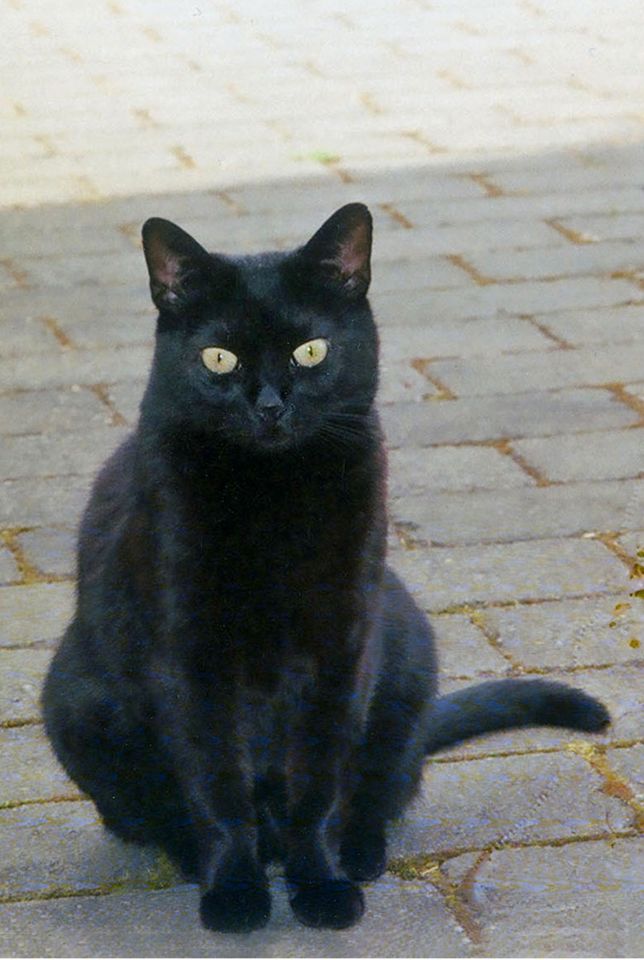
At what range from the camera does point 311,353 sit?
292cm

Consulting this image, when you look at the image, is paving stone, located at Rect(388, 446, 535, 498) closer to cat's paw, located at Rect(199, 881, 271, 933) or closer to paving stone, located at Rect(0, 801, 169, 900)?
paving stone, located at Rect(0, 801, 169, 900)

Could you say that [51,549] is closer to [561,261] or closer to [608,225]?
[561,261]

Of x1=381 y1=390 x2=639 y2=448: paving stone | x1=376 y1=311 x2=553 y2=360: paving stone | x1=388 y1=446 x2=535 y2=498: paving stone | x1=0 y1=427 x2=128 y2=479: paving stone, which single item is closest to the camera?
x1=388 y1=446 x2=535 y2=498: paving stone

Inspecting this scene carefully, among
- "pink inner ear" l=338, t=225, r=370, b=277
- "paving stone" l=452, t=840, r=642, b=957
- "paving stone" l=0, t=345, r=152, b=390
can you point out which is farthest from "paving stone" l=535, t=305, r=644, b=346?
"paving stone" l=452, t=840, r=642, b=957

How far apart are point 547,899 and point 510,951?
170 mm

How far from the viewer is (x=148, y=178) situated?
7855 mm

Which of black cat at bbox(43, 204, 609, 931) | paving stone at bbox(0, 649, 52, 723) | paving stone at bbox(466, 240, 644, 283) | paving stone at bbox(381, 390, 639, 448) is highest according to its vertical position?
black cat at bbox(43, 204, 609, 931)

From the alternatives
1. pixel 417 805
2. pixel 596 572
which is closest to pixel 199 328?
pixel 417 805

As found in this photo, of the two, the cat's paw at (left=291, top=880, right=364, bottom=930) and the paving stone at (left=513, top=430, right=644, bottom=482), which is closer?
the cat's paw at (left=291, top=880, right=364, bottom=930)

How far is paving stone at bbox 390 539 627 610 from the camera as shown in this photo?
4117mm

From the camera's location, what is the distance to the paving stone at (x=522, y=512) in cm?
446

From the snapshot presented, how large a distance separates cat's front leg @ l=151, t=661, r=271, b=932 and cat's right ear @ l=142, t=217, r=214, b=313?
638mm

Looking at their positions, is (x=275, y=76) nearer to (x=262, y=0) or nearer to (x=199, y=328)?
(x=262, y=0)

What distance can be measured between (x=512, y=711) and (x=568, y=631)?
27.7 inches
